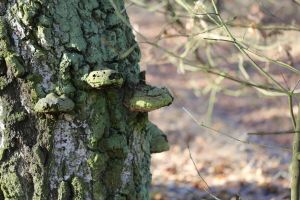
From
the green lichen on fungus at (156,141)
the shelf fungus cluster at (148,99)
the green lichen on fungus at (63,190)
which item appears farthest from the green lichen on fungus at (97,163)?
the green lichen on fungus at (156,141)

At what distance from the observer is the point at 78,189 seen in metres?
2.54

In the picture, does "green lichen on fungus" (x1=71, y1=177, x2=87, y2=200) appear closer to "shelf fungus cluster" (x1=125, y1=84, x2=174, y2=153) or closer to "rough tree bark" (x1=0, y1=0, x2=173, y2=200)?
"rough tree bark" (x1=0, y1=0, x2=173, y2=200)

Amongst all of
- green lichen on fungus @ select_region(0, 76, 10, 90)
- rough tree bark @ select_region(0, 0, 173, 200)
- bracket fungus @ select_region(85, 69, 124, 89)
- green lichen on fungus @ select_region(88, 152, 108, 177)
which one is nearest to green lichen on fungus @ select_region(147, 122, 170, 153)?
rough tree bark @ select_region(0, 0, 173, 200)

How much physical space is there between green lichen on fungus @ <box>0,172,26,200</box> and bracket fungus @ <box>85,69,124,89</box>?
53 cm

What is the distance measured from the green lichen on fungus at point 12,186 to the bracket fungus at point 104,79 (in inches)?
20.8

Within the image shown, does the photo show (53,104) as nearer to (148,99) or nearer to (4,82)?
(4,82)

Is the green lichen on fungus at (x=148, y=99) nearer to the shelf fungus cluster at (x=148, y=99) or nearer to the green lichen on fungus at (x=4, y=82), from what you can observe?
A: the shelf fungus cluster at (x=148, y=99)

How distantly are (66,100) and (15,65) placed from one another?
260 millimetres

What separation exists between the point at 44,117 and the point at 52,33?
36cm

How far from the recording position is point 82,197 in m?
2.55

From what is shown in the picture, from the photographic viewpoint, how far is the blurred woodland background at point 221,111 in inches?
176

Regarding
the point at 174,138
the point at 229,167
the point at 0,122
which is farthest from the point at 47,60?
the point at 174,138

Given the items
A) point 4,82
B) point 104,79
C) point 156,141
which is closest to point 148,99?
point 104,79

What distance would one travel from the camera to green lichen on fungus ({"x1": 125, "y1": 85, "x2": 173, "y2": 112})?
8.02 ft
